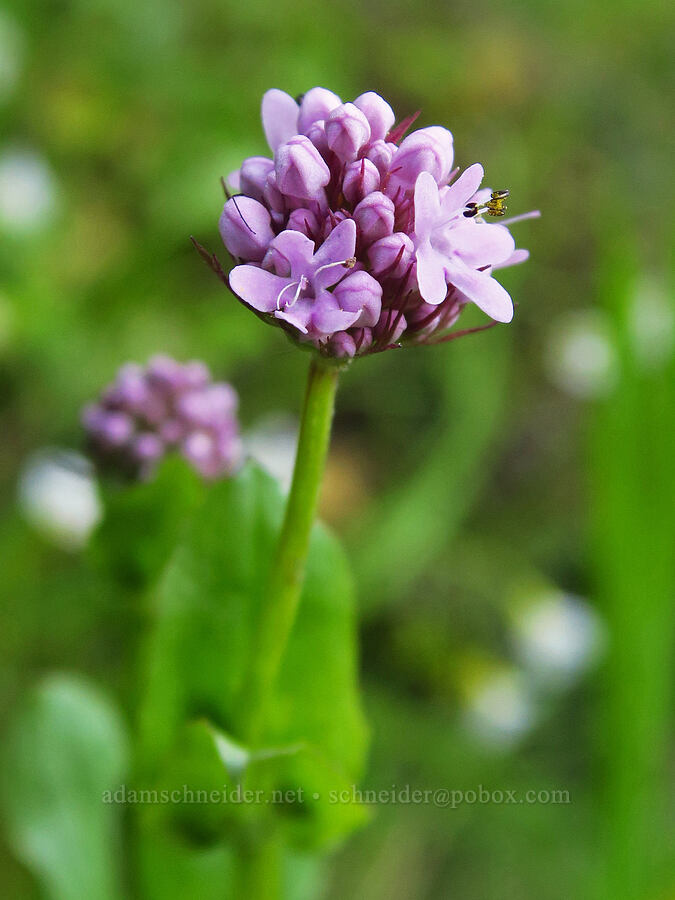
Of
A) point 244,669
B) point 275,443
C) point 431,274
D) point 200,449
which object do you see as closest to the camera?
point 431,274

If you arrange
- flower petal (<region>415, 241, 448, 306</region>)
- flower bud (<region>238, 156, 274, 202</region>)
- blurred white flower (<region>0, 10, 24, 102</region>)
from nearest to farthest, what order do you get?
flower petal (<region>415, 241, 448, 306</region>) → flower bud (<region>238, 156, 274, 202</region>) → blurred white flower (<region>0, 10, 24, 102</region>)

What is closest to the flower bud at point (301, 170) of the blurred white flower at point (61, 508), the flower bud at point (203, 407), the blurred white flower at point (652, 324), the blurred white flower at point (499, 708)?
the flower bud at point (203, 407)

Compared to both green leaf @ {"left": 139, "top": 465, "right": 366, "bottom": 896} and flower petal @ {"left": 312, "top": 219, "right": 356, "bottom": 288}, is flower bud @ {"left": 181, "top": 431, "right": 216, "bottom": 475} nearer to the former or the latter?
green leaf @ {"left": 139, "top": 465, "right": 366, "bottom": 896}

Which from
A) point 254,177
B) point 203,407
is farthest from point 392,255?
point 203,407

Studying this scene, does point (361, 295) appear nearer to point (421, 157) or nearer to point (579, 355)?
point (421, 157)

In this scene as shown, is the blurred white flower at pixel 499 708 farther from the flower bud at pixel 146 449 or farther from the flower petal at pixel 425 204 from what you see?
the flower petal at pixel 425 204

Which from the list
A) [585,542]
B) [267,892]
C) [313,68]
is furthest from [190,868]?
[313,68]

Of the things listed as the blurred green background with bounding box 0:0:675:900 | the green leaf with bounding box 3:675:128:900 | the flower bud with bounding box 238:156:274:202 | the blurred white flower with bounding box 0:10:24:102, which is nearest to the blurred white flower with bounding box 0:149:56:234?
the blurred green background with bounding box 0:0:675:900
